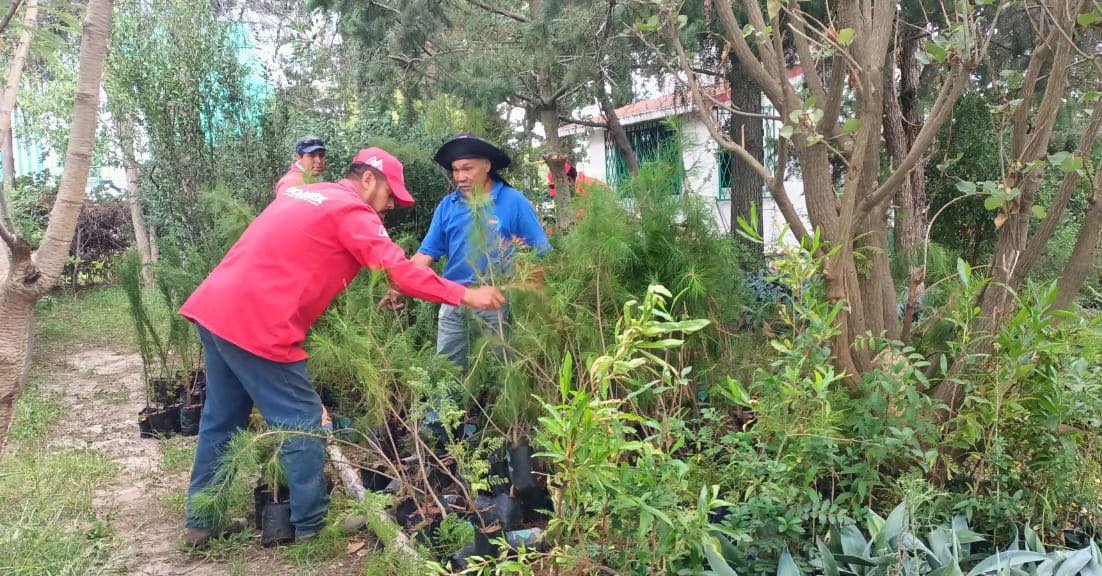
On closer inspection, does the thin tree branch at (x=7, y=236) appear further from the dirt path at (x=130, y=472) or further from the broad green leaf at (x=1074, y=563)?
the broad green leaf at (x=1074, y=563)

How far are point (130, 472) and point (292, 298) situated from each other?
212cm

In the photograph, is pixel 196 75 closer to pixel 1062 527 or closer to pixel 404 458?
pixel 404 458

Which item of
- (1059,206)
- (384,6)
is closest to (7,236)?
(1059,206)

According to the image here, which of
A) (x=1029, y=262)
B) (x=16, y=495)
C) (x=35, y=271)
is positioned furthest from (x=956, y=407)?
(x=16, y=495)

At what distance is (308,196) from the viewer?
10.5 ft

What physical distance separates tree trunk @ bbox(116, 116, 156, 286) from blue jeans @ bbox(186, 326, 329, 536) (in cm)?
214

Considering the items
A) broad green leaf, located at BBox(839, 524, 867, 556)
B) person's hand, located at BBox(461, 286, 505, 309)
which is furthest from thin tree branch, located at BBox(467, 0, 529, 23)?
broad green leaf, located at BBox(839, 524, 867, 556)

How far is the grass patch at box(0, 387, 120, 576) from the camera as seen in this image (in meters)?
2.94

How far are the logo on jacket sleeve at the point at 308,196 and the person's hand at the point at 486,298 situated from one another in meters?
0.80

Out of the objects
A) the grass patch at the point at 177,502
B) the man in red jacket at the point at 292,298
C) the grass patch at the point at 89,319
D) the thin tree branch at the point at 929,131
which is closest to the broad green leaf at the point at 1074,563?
the thin tree branch at the point at 929,131

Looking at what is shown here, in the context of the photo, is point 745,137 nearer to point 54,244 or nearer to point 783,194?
point 783,194

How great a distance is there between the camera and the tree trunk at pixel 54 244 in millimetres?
2049

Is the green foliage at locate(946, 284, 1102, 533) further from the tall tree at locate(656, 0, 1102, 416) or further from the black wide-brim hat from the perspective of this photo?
the black wide-brim hat

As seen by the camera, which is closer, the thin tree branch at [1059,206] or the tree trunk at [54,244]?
the tree trunk at [54,244]
